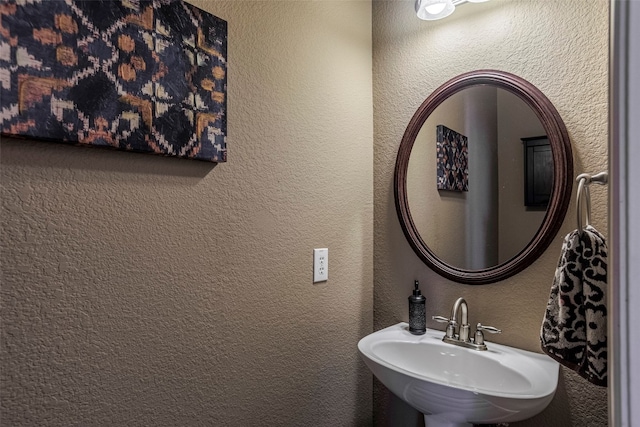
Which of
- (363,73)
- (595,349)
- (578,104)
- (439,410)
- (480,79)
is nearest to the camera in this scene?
(595,349)

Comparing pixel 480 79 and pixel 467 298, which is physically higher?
pixel 480 79

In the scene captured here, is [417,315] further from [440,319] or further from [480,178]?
[480,178]

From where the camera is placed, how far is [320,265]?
4.63ft

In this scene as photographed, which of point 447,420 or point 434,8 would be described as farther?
point 434,8

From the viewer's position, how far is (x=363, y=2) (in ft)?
5.34

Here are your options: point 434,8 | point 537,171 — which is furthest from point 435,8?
point 537,171

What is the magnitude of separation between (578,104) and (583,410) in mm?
927

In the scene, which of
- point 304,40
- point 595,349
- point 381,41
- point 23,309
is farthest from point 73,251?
point 381,41

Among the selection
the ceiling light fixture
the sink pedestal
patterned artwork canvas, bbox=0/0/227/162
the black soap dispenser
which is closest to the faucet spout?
the black soap dispenser

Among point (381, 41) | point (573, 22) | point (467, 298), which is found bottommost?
point (467, 298)

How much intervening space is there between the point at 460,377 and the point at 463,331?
15cm

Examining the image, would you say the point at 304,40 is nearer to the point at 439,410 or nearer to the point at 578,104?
the point at 578,104

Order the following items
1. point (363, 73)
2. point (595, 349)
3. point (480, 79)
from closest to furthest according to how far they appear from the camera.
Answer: point (595, 349), point (480, 79), point (363, 73)

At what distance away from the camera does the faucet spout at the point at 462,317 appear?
1294 millimetres
